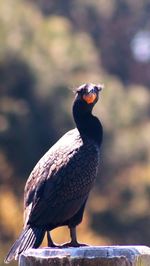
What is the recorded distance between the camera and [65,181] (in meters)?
6.78

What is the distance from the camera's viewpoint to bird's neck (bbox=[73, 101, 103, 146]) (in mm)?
7047

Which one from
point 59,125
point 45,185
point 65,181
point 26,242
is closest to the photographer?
point 26,242

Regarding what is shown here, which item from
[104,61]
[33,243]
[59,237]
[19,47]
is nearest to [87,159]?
[33,243]

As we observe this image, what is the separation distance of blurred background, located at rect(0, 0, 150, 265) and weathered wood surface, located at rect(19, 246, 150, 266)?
35.1 feet

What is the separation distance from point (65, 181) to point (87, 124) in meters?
0.42

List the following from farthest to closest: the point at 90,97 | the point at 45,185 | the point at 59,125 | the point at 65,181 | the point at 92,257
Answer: the point at 59,125, the point at 90,97, the point at 65,181, the point at 45,185, the point at 92,257

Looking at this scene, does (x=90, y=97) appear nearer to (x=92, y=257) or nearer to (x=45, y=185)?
(x=45, y=185)

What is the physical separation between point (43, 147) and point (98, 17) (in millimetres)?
12913

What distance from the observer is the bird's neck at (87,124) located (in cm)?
705

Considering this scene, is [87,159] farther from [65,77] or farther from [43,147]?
[65,77]

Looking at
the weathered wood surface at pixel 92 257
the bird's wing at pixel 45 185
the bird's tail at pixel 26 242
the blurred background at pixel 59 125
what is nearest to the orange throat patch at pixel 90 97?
the bird's wing at pixel 45 185

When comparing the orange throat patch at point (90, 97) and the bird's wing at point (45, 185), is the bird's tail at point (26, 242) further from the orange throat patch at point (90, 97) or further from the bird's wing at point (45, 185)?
the orange throat patch at point (90, 97)

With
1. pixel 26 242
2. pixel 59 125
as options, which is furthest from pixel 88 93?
pixel 59 125

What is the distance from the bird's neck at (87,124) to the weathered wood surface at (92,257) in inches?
52.1
